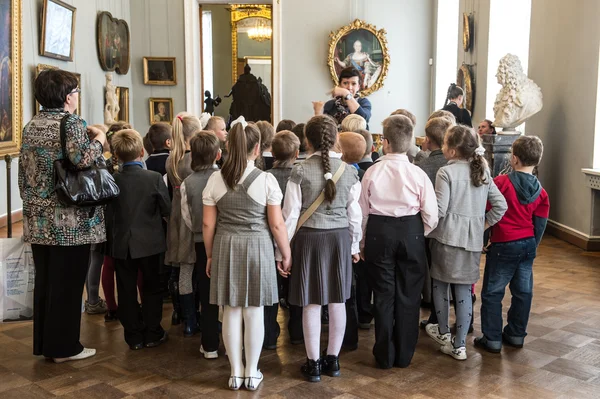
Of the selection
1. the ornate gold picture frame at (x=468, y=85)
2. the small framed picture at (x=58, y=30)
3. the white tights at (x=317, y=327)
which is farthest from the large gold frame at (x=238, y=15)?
the white tights at (x=317, y=327)

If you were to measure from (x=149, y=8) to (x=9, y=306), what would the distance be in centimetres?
1129

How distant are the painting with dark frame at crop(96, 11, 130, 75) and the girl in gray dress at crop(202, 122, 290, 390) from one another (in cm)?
1031

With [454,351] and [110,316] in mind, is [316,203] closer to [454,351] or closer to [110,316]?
[454,351]

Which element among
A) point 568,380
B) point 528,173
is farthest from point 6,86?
point 568,380

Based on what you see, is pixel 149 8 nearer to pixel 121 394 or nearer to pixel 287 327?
pixel 287 327

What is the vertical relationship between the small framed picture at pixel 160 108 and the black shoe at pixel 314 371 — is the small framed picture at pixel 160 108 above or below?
above

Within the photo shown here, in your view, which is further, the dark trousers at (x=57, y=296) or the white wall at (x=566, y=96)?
the white wall at (x=566, y=96)

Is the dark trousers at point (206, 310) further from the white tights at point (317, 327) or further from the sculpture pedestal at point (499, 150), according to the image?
the sculpture pedestal at point (499, 150)

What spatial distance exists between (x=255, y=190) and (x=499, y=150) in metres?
5.96

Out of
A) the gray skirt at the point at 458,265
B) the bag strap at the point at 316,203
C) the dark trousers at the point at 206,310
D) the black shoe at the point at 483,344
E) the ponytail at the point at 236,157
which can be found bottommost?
the black shoe at the point at 483,344

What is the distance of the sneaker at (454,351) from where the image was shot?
437 cm

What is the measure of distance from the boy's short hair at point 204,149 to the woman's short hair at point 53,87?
874 millimetres

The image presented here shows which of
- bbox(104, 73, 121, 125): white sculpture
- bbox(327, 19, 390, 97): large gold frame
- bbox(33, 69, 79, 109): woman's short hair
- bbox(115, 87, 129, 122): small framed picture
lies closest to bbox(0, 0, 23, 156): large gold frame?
bbox(104, 73, 121, 125): white sculpture

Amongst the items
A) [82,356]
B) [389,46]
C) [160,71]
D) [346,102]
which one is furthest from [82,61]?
[82,356]
